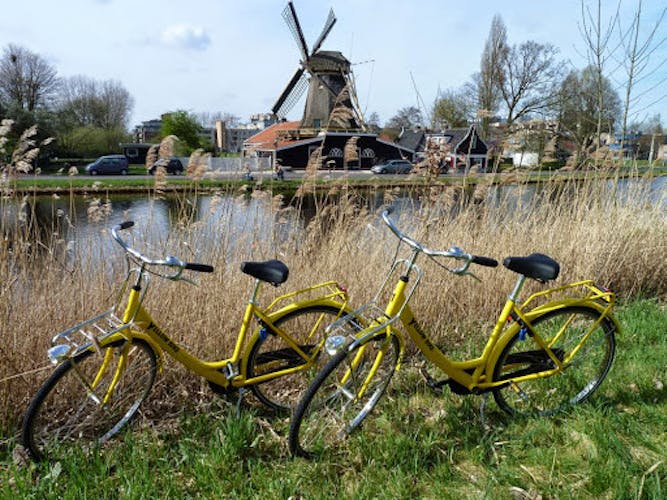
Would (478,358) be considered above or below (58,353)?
below

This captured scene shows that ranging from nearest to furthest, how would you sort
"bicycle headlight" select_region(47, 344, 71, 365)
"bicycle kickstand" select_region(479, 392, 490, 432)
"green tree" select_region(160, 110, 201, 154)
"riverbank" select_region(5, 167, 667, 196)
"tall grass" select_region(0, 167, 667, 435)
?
"bicycle headlight" select_region(47, 344, 71, 365) → "bicycle kickstand" select_region(479, 392, 490, 432) → "tall grass" select_region(0, 167, 667, 435) → "riverbank" select_region(5, 167, 667, 196) → "green tree" select_region(160, 110, 201, 154)

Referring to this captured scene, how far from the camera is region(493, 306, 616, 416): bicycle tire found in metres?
2.38

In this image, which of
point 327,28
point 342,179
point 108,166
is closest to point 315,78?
point 327,28

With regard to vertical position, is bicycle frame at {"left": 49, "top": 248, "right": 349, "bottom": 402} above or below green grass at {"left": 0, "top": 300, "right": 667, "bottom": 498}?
above

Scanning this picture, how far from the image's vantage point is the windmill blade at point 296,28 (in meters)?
26.7

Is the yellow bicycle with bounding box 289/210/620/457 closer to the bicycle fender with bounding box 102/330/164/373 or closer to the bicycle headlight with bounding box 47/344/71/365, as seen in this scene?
the bicycle fender with bounding box 102/330/164/373

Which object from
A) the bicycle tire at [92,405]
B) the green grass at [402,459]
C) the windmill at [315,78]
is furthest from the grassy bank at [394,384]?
the windmill at [315,78]

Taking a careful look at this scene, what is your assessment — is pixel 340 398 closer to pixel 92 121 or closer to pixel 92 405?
pixel 92 405

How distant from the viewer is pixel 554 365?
2.45 meters

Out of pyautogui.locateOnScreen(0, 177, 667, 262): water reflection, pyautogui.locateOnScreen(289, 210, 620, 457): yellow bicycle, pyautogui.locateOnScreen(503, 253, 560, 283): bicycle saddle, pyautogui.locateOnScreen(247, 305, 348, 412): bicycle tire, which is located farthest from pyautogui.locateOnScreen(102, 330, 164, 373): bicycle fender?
pyautogui.locateOnScreen(503, 253, 560, 283): bicycle saddle

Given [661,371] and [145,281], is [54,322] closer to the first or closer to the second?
[145,281]

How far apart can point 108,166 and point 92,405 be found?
82.9ft

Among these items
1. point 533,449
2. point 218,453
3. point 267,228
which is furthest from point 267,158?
point 533,449

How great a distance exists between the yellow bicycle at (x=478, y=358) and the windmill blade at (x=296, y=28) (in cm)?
2741
